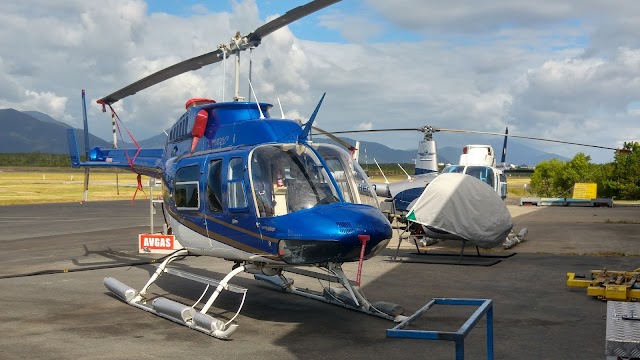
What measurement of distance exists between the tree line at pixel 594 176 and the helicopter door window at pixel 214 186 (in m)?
35.7

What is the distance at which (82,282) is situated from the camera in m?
13.5

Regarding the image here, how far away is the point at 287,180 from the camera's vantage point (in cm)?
909

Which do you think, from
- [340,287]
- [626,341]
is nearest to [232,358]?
[340,287]

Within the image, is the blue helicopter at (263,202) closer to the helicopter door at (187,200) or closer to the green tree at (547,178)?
the helicopter door at (187,200)

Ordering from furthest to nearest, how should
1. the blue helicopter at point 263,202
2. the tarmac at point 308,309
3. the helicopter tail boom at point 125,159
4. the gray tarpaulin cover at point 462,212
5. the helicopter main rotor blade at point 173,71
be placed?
the gray tarpaulin cover at point 462,212 < the helicopter tail boom at point 125,159 < the helicopter main rotor blade at point 173,71 < the blue helicopter at point 263,202 < the tarmac at point 308,309

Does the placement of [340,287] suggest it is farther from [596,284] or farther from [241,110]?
[596,284]

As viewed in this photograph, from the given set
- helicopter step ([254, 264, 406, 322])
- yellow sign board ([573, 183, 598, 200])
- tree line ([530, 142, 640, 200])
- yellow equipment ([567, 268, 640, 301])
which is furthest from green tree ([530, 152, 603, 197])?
helicopter step ([254, 264, 406, 322])

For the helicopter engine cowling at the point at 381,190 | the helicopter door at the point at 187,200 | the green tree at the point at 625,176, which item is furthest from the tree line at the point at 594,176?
the helicopter door at the point at 187,200

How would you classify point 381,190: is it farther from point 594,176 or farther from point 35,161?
point 35,161

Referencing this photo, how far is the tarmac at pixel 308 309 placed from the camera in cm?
815

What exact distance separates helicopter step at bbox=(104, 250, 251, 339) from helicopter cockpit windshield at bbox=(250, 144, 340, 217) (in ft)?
4.26

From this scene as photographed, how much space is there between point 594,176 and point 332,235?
40578 millimetres

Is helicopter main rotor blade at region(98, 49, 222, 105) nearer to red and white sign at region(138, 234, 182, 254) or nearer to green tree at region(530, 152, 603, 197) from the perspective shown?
red and white sign at region(138, 234, 182, 254)

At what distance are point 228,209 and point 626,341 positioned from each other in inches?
266
